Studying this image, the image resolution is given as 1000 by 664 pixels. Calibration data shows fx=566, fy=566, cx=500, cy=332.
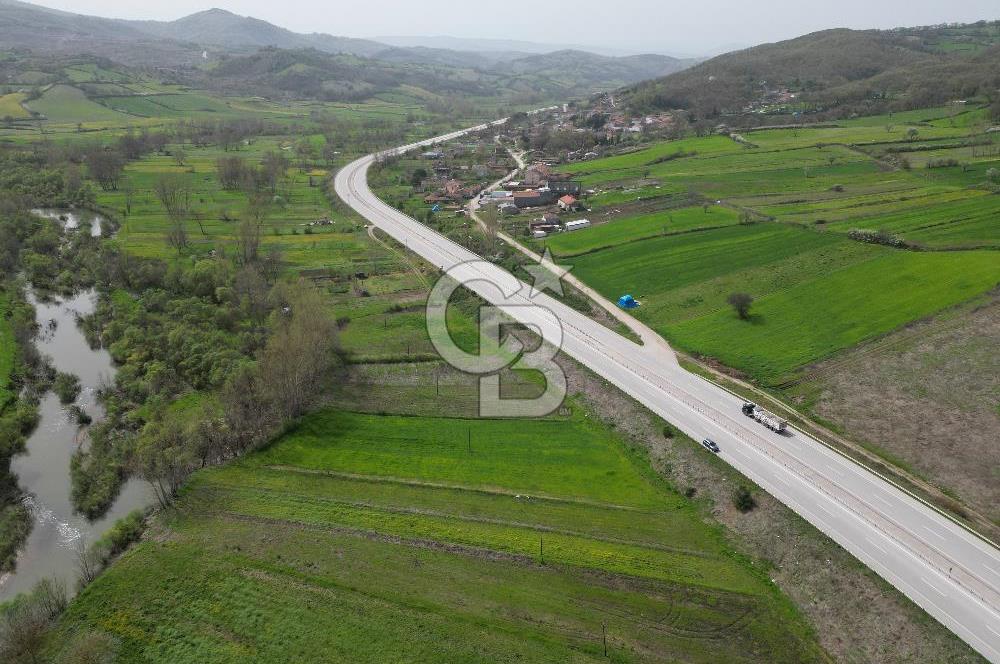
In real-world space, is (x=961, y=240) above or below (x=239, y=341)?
above

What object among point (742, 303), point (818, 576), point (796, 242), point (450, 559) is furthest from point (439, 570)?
point (796, 242)

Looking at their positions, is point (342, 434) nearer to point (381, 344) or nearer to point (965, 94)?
point (381, 344)

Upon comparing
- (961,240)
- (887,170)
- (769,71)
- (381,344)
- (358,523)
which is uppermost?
(769,71)

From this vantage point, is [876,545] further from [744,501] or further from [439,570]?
[439,570]

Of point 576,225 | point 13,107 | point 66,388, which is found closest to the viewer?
point 66,388

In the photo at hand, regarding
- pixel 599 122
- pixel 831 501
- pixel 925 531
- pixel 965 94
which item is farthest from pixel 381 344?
pixel 965 94

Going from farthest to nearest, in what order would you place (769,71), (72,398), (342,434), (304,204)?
(769,71)
(304,204)
(72,398)
(342,434)

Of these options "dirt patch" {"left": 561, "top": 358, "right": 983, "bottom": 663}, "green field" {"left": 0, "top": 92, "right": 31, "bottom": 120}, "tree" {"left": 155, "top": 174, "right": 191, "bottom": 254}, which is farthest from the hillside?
"green field" {"left": 0, "top": 92, "right": 31, "bottom": 120}

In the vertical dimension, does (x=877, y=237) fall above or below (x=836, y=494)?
above
